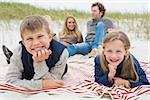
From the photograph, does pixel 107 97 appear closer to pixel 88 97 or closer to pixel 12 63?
pixel 88 97

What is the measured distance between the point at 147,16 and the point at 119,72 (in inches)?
318

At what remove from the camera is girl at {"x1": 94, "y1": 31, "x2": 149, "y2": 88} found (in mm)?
3680

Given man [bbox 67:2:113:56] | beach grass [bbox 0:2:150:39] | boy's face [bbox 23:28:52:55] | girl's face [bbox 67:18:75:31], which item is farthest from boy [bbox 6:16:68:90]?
beach grass [bbox 0:2:150:39]

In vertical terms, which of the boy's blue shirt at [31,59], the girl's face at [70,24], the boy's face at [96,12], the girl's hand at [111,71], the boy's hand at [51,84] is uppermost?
the boy's face at [96,12]

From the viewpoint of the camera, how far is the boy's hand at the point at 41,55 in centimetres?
341

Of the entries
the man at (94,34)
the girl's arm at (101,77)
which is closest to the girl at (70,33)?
the man at (94,34)

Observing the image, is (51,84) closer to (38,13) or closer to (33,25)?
(33,25)

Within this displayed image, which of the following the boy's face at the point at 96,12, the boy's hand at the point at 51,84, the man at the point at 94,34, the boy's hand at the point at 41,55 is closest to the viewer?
the boy's hand at the point at 41,55

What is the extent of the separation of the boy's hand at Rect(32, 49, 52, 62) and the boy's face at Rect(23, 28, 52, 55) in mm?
36

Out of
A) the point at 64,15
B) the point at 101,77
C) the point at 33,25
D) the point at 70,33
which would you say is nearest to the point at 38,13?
the point at 64,15

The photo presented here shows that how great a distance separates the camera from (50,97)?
10.9 ft

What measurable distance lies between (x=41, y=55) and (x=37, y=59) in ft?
0.16

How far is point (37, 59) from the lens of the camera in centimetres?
344

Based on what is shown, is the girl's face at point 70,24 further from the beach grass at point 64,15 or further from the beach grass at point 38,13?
the beach grass at point 38,13
